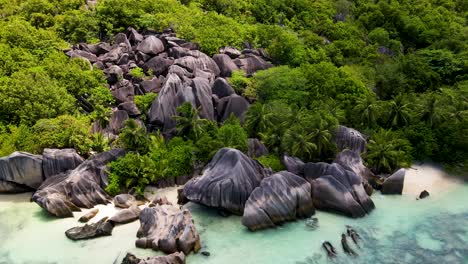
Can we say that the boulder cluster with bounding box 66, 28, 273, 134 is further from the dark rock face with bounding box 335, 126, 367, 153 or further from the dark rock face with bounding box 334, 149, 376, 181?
the dark rock face with bounding box 334, 149, 376, 181

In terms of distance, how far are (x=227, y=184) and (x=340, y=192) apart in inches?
372

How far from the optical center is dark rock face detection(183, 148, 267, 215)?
35062mm

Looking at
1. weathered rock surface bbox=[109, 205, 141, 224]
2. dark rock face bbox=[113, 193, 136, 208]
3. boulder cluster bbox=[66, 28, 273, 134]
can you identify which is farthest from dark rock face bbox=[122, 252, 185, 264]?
boulder cluster bbox=[66, 28, 273, 134]

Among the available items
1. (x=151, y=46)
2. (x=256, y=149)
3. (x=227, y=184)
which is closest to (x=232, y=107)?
(x=256, y=149)

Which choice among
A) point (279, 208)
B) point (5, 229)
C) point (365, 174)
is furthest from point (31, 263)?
point (365, 174)

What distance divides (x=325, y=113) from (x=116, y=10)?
115 feet

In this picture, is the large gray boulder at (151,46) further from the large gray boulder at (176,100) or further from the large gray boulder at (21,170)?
the large gray boulder at (21,170)

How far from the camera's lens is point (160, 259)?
28.0 meters

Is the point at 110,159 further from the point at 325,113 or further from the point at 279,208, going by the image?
the point at 325,113

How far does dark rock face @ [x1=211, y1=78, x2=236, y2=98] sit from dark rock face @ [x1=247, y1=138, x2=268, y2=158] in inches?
386

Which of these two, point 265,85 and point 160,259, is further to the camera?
point 265,85

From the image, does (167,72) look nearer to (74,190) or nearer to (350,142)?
(74,190)

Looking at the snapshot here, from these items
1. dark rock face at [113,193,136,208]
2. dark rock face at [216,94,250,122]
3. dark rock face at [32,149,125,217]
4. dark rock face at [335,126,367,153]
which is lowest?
dark rock face at [113,193,136,208]

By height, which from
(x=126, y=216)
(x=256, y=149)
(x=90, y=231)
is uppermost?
(x=256, y=149)
